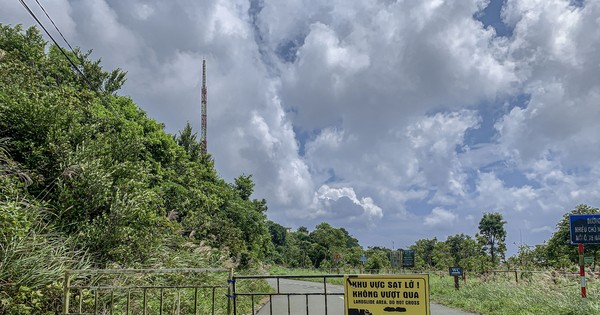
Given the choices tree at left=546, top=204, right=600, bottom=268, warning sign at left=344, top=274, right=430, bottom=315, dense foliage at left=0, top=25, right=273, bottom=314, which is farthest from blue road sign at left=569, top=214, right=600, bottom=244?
tree at left=546, top=204, right=600, bottom=268

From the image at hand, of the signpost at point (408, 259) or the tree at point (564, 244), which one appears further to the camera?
the signpost at point (408, 259)

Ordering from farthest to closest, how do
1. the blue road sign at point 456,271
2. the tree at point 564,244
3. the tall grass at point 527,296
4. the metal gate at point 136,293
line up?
the tree at point 564,244 < the blue road sign at point 456,271 < the tall grass at point 527,296 < the metal gate at point 136,293

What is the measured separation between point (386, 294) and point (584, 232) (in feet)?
25.8

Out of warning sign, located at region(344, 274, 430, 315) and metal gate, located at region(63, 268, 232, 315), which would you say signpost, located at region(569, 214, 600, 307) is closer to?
warning sign, located at region(344, 274, 430, 315)

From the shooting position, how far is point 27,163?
392 inches

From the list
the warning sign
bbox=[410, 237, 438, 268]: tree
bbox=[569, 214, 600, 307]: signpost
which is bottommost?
bbox=[410, 237, 438, 268]: tree

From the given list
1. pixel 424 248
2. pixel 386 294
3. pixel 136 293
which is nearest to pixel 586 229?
pixel 386 294

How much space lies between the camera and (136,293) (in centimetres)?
887

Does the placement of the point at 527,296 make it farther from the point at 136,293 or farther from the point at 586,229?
the point at 136,293

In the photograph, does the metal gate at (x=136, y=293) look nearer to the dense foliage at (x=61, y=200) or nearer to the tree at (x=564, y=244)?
the dense foliage at (x=61, y=200)

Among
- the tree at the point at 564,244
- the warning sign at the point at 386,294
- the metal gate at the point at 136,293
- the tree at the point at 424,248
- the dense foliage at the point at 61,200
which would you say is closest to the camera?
the warning sign at the point at 386,294

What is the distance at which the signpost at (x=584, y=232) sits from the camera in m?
10.2

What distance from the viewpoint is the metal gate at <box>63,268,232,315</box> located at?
20.8 ft

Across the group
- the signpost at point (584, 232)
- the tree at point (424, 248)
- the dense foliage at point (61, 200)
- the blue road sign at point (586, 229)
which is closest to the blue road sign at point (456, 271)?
the signpost at point (584, 232)
